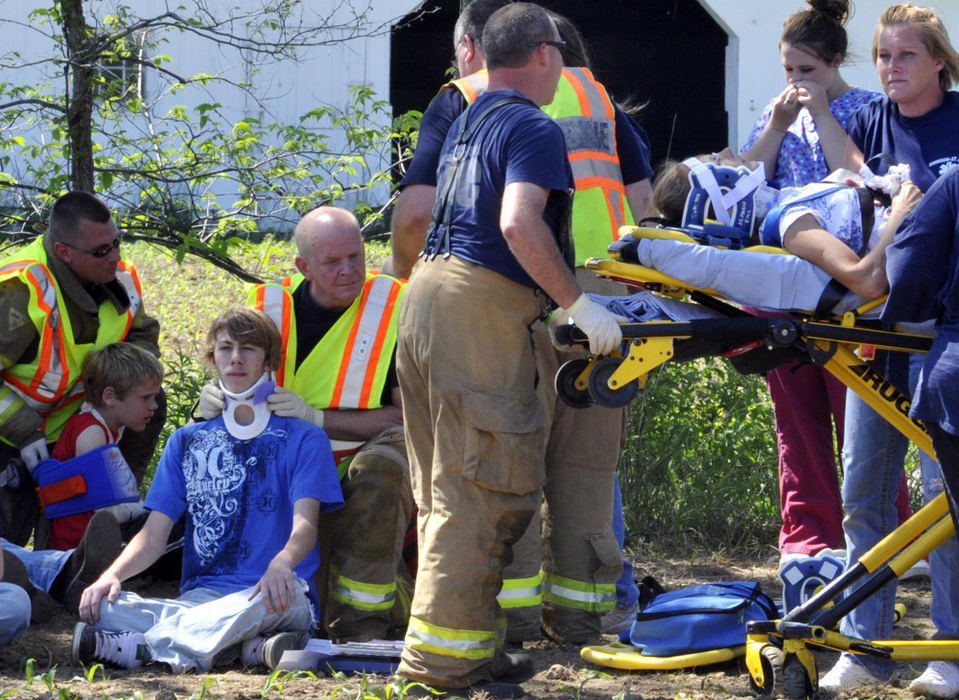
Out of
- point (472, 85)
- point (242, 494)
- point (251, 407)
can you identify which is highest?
point (472, 85)

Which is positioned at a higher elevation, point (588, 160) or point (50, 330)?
point (588, 160)

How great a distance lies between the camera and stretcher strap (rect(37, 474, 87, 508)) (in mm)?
5242

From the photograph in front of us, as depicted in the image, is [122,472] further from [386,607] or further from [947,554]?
[947,554]

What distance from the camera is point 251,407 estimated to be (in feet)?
15.7

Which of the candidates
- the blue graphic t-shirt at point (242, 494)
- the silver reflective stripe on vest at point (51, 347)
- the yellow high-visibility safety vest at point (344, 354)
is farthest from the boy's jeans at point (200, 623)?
the silver reflective stripe on vest at point (51, 347)

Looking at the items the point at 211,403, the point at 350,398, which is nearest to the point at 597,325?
the point at 350,398

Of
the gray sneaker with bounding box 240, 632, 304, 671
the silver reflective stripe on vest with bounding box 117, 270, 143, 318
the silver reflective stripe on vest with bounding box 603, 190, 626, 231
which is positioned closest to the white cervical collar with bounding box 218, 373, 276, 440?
the gray sneaker with bounding box 240, 632, 304, 671

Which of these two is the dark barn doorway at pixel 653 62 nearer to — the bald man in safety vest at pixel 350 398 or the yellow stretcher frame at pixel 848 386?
the bald man in safety vest at pixel 350 398

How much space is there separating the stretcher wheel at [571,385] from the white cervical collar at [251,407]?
4.73ft

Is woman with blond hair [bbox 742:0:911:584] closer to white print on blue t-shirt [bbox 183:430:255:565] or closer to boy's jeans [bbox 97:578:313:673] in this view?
boy's jeans [bbox 97:578:313:673]

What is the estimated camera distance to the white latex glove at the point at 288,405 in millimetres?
4797

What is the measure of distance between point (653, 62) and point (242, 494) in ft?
45.8

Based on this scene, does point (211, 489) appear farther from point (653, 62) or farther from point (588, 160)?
point (653, 62)

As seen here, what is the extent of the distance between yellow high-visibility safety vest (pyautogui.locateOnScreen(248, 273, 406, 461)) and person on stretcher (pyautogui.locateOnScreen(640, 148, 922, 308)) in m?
1.58
